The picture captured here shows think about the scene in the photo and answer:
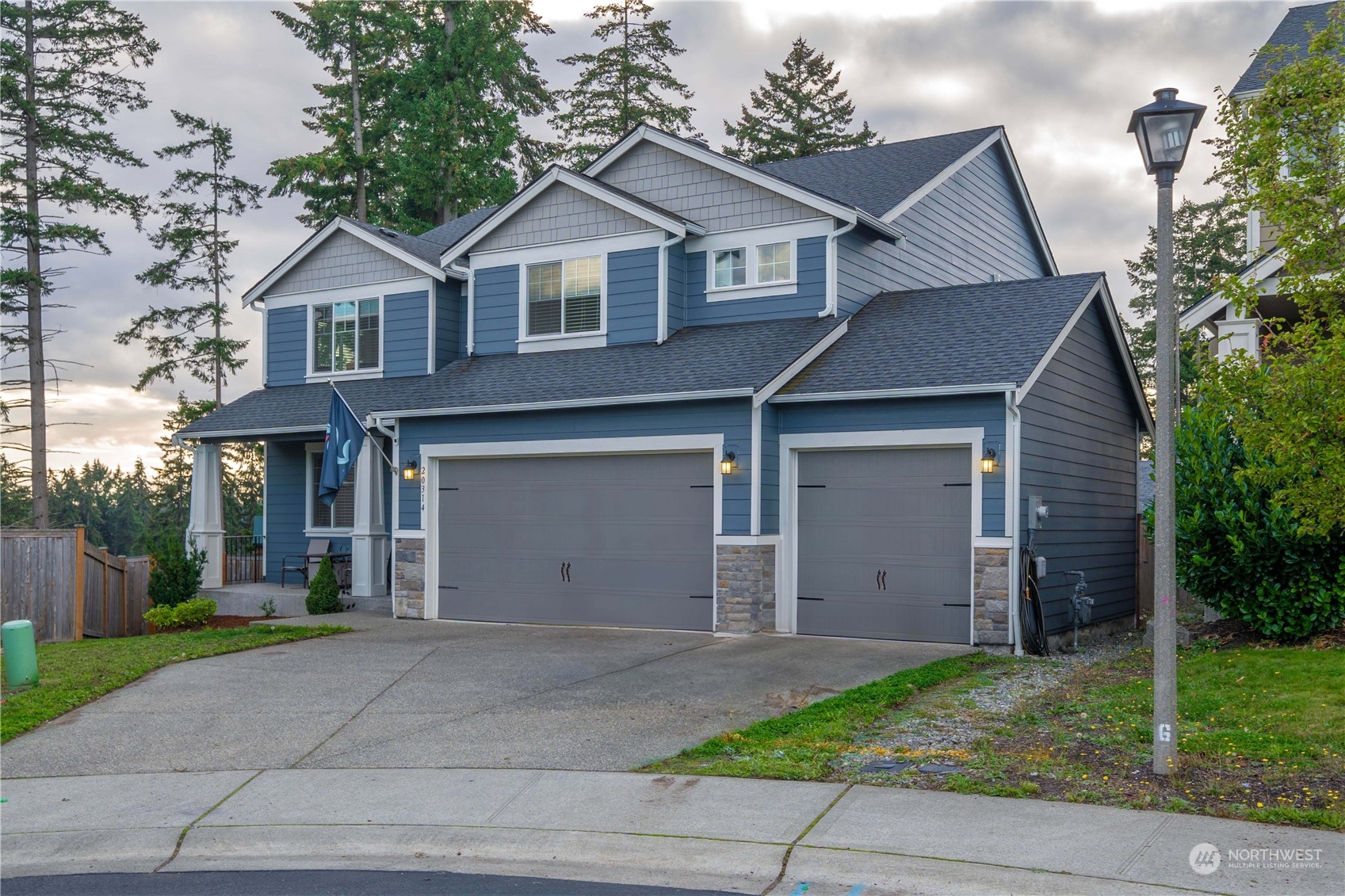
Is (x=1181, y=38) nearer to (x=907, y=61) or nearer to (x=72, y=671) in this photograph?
(x=907, y=61)

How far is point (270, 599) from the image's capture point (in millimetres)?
18891

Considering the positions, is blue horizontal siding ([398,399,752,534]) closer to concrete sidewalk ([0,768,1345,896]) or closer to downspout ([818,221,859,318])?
downspout ([818,221,859,318])

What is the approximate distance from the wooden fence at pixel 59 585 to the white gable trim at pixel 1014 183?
13.1 m

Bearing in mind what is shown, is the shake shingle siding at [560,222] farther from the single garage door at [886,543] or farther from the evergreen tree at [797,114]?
the evergreen tree at [797,114]

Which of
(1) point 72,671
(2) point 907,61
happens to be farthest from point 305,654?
(2) point 907,61

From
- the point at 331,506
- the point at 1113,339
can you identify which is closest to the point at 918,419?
the point at 1113,339

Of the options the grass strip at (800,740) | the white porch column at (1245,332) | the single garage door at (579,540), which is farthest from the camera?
the single garage door at (579,540)

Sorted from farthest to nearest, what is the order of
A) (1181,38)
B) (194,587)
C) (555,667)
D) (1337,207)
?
(194,587), (1181,38), (555,667), (1337,207)

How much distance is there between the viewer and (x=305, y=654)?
1255 cm

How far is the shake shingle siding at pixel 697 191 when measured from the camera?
1619 cm

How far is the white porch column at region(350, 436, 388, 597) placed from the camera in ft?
58.9

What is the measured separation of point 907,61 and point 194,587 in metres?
15.0

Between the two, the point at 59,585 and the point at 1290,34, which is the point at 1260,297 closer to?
the point at 1290,34

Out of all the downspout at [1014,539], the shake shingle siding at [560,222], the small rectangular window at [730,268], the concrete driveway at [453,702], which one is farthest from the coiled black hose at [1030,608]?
the shake shingle siding at [560,222]
